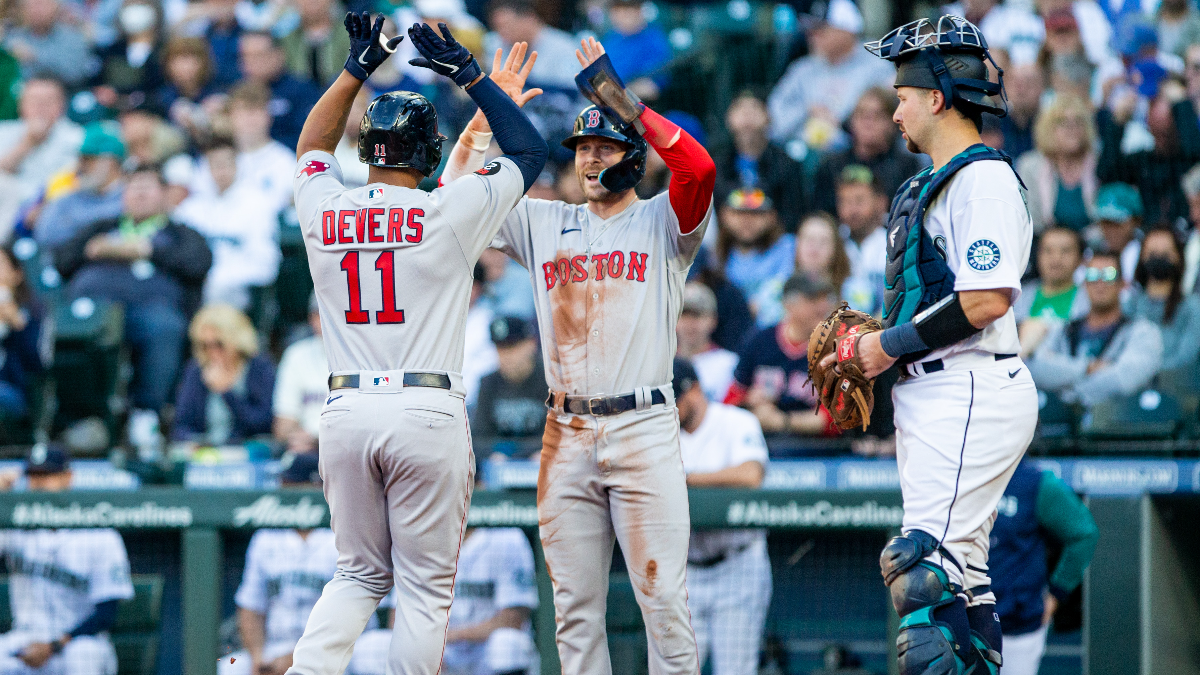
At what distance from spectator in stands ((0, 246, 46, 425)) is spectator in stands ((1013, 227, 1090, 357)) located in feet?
20.6

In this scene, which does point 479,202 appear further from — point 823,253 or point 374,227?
point 823,253

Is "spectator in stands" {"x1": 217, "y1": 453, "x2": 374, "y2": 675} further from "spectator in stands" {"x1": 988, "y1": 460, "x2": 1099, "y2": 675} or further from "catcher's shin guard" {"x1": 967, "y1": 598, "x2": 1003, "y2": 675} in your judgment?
"catcher's shin guard" {"x1": 967, "y1": 598, "x2": 1003, "y2": 675}

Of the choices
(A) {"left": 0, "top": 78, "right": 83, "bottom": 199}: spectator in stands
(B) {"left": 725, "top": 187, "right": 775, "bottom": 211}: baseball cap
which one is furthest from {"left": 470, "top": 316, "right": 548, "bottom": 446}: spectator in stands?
(A) {"left": 0, "top": 78, "right": 83, "bottom": 199}: spectator in stands

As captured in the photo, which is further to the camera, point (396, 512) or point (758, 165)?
point (758, 165)

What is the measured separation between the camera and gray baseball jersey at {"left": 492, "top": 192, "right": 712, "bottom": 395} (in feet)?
13.9

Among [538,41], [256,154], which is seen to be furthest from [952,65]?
[256,154]

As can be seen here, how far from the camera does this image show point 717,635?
5531 millimetres

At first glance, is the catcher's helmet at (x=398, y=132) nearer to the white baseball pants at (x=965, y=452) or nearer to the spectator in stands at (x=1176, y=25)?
the white baseball pants at (x=965, y=452)

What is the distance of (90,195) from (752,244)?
4.99 meters

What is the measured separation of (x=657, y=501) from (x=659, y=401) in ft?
1.12

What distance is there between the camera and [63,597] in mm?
5676

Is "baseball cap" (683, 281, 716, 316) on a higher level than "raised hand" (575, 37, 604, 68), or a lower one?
lower

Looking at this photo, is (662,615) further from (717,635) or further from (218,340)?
(218,340)

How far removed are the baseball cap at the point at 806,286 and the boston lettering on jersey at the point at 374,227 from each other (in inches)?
150
